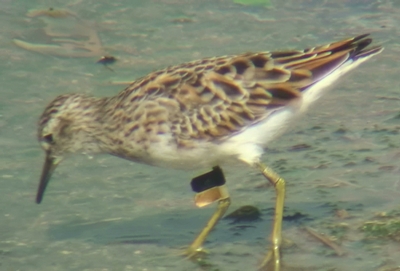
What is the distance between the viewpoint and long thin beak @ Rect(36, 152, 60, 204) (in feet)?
27.9

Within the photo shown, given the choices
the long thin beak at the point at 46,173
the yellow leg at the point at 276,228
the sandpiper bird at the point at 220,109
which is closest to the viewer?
the yellow leg at the point at 276,228

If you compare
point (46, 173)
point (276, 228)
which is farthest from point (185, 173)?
point (276, 228)

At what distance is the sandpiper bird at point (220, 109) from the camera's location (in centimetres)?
789

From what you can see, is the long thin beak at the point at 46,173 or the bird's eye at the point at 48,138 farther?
the long thin beak at the point at 46,173

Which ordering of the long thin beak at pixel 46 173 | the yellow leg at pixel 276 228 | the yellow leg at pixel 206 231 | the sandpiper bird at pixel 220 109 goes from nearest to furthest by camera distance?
1. the yellow leg at pixel 276 228
2. the sandpiper bird at pixel 220 109
3. the yellow leg at pixel 206 231
4. the long thin beak at pixel 46 173

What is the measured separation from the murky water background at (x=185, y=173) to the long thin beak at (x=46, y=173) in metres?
0.24

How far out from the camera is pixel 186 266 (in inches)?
309

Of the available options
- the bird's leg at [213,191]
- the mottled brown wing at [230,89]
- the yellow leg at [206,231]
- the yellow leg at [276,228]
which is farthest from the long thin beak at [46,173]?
the yellow leg at [276,228]

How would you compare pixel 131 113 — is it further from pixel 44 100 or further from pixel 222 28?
pixel 222 28

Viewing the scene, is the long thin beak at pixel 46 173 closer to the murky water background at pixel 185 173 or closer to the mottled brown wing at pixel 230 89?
the murky water background at pixel 185 173

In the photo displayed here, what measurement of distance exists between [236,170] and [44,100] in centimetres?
263

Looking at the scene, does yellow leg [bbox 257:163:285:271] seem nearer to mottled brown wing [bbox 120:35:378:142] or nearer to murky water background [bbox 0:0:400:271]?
murky water background [bbox 0:0:400:271]

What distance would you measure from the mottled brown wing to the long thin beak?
0.97 meters

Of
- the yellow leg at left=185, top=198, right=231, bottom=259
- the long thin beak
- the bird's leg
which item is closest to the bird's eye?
the long thin beak
